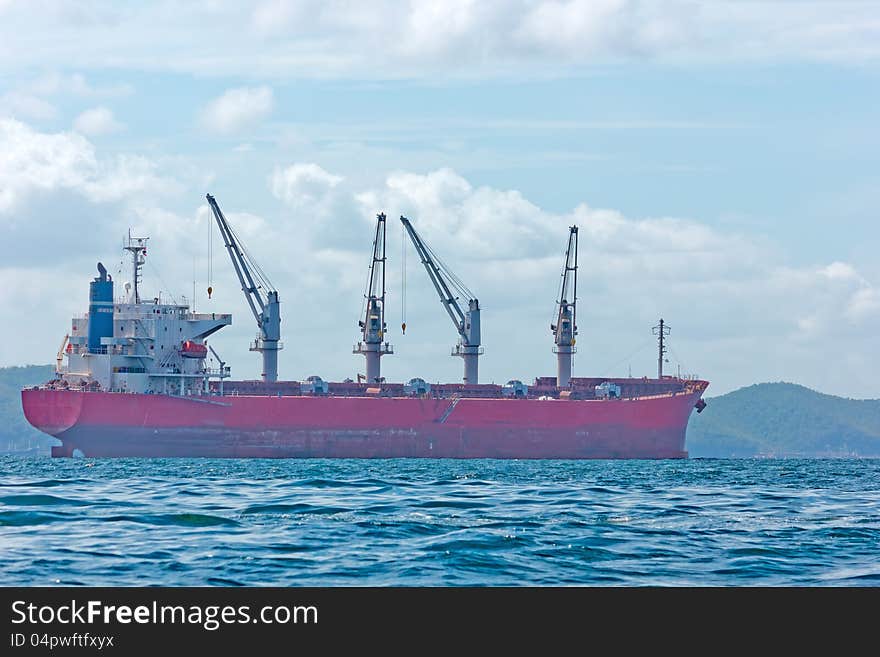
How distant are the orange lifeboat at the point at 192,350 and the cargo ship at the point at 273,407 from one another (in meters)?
0.08

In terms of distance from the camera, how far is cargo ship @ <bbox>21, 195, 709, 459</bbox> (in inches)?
3123

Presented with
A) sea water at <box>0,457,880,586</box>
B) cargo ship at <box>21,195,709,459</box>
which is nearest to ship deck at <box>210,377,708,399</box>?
cargo ship at <box>21,195,709,459</box>

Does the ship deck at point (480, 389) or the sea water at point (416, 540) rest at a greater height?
the ship deck at point (480, 389)

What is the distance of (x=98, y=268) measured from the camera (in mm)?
80938

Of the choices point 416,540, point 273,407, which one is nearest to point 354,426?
point 273,407

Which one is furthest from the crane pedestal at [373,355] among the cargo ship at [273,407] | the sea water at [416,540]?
the sea water at [416,540]

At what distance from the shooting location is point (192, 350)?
8288cm

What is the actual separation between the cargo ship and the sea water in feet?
170

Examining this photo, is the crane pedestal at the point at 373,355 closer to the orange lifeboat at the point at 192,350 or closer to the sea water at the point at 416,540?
the orange lifeboat at the point at 192,350

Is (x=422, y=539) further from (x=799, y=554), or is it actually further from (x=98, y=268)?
(x=98, y=268)

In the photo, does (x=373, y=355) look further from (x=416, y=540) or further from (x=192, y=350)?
(x=416, y=540)

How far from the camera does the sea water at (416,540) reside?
15711mm
